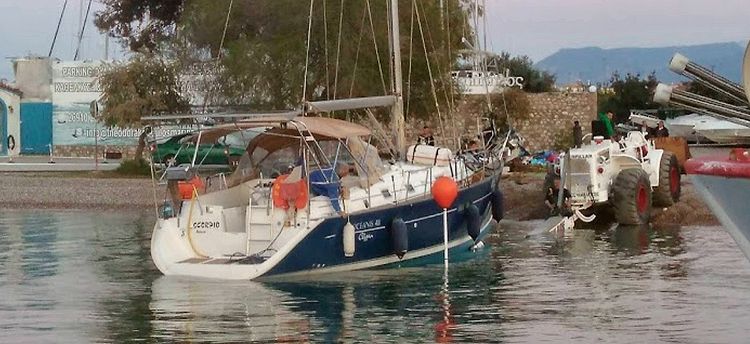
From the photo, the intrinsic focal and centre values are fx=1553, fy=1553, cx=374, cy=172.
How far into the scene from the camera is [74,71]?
53.7m

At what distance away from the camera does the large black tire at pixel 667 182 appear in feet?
96.2

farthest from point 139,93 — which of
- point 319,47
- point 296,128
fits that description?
point 296,128

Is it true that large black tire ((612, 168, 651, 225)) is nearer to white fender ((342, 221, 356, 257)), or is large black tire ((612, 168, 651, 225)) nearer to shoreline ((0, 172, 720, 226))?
shoreline ((0, 172, 720, 226))

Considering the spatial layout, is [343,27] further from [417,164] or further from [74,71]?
[74,71]

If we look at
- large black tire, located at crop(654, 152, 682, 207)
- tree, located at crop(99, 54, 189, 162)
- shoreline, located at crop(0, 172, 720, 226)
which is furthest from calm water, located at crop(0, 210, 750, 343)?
tree, located at crop(99, 54, 189, 162)

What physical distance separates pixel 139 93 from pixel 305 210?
77.7 ft

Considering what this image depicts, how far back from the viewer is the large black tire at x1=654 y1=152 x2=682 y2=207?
29.3m

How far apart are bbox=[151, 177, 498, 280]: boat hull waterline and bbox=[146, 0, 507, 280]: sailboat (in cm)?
1

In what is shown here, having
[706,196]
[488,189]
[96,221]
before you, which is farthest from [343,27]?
[706,196]

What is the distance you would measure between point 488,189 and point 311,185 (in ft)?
15.8

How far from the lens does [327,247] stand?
68.1 feet

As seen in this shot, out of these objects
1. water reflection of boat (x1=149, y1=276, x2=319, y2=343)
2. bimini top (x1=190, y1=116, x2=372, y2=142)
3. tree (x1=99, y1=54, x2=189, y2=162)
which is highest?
tree (x1=99, y1=54, x2=189, y2=162)

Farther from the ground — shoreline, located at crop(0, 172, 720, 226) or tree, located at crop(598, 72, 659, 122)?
tree, located at crop(598, 72, 659, 122)

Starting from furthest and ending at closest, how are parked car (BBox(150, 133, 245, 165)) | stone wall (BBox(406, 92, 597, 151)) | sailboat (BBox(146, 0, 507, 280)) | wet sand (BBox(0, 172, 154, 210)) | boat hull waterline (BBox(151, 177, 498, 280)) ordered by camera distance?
1. stone wall (BBox(406, 92, 597, 151))
2. wet sand (BBox(0, 172, 154, 210))
3. parked car (BBox(150, 133, 245, 165))
4. sailboat (BBox(146, 0, 507, 280))
5. boat hull waterline (BBox(151, 177, 498, 280))
